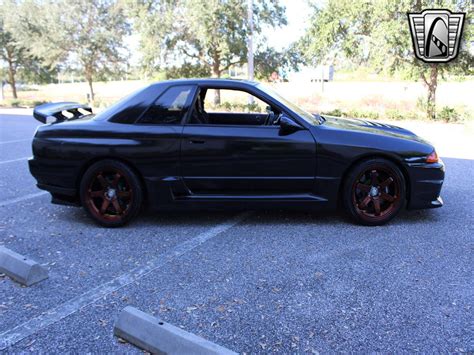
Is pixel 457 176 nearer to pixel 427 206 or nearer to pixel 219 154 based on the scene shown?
pixel 427 206

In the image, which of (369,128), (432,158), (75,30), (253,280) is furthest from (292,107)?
(75,30)

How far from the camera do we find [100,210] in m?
4.25

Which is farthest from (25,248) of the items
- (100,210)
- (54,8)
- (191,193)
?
(54,8)

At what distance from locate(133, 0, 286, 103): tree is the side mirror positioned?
1522 cm

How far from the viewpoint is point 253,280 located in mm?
3117

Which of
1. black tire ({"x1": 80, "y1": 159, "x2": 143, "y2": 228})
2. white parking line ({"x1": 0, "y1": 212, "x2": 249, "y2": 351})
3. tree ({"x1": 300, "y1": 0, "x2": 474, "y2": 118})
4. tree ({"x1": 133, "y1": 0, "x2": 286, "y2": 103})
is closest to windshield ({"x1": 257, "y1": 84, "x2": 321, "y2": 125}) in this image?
white parking line ({"x1": 0, "y1": 212, "x2": 249, "y2": 351})

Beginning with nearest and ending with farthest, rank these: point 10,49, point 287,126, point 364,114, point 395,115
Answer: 1. point 287,126
2. point 395,115
3. point 364,114
4. point 10,49

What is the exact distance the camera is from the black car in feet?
13.5

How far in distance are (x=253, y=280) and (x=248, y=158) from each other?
4.62ft

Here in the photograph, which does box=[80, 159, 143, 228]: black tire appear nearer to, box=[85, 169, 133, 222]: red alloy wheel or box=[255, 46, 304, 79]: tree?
box=[85, 169, 133, 222]: red alloy wheel

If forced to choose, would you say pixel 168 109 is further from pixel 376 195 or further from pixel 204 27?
pixel 204 27

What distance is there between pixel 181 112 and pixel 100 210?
132cm

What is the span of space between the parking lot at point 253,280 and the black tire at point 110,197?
134mm

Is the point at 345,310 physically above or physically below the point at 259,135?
below
